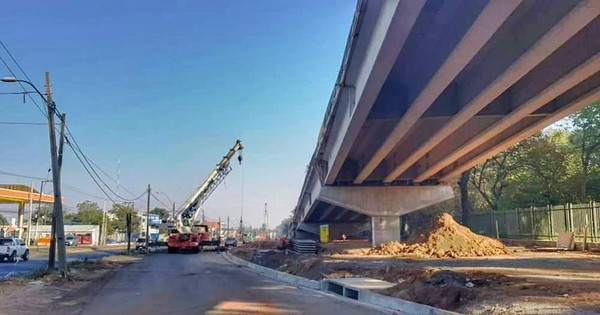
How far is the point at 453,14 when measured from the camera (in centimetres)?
1435

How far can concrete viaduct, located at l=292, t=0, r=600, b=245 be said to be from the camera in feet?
44.7

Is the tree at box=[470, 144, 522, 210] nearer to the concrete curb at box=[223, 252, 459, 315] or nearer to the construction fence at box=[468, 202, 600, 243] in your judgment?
the construction fence at box=[468, 202, 600, 243]

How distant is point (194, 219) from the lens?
56.0 m

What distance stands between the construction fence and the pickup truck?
35.6 m

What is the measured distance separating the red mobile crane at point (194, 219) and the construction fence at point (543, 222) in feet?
81.1

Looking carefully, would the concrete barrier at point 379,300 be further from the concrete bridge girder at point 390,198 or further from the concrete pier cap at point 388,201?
the concrete pier cap at point 388,201

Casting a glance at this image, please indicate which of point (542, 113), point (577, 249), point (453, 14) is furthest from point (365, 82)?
point (577, 249)

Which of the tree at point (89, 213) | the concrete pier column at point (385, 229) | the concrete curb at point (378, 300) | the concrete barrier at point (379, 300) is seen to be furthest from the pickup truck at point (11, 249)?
the tree at point (89, 213)

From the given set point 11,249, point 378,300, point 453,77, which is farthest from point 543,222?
point 11,249

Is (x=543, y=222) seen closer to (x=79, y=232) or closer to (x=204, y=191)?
(x=204, y=191)

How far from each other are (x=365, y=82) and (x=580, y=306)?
400 inches

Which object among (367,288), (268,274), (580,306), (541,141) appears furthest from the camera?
(541,141)

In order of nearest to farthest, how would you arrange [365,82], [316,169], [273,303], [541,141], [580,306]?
[580,306] → [273,303] → [365,82] → [316,169] → [541,141]

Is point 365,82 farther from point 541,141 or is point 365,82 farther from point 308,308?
point 541,141
